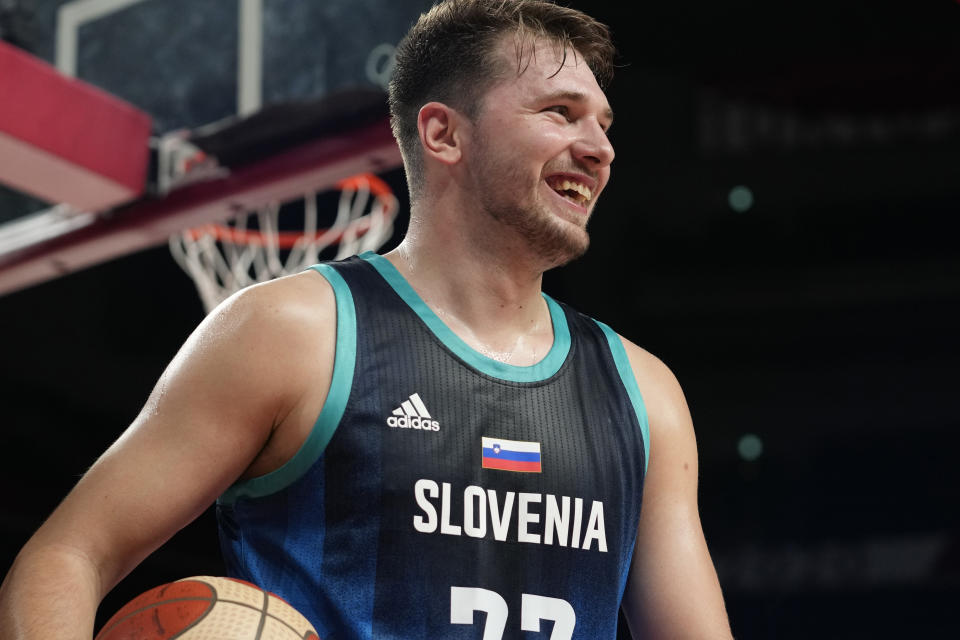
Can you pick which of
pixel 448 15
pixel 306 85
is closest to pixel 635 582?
pixel 448 15

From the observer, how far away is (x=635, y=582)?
7.13ft

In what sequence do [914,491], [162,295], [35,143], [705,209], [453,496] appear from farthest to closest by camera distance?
[162,295], [705,209], [914,491], [35,143], [453,496]

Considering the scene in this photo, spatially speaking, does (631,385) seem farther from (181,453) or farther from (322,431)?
(181,453)

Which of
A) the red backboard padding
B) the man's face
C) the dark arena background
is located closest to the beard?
the man's face

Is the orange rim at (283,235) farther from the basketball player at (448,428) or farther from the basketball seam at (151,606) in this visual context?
the basketball seam at (151,606)

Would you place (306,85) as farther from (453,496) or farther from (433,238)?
A: (453,496)

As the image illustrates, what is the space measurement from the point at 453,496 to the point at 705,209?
202 inches

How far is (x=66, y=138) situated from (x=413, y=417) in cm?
316

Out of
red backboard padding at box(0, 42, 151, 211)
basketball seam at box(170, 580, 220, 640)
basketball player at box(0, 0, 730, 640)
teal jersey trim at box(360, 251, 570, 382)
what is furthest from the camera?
red backboard padding at box(0, 42, 151, 211)

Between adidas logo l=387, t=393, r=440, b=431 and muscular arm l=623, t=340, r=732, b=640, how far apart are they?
43cm

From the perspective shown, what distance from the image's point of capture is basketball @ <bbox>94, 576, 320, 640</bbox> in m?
1.69

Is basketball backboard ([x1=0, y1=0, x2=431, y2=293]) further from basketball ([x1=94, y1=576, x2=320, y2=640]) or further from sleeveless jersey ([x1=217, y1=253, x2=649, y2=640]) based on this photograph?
basketball ([x1=94, y1=576, x2=320, y2=640])

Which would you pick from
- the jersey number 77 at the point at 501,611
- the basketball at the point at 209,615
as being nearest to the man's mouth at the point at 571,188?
the jersey number 77 at the point at 501,611

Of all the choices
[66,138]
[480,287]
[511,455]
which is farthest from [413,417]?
[66,138]
